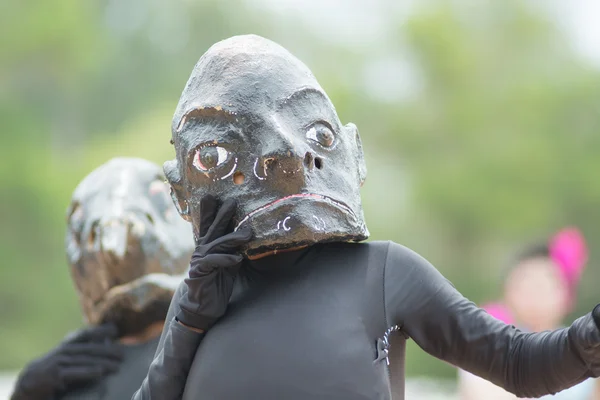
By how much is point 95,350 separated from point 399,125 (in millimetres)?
10183

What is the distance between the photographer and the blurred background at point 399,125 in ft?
37.9

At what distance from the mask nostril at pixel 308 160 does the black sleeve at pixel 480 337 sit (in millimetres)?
274

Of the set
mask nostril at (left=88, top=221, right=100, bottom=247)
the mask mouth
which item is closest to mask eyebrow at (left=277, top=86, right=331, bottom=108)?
the mask mouth

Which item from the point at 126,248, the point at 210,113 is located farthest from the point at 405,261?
the point at 126,248

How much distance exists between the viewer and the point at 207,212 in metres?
2.06

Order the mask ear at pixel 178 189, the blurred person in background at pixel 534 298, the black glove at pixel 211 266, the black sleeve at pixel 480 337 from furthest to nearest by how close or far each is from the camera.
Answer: the blurred person in background at pixel 534 298 → the mask ear at pixel 178 189 → the black glove at pixel 211 266 → the black sleeve at pixel 480 337

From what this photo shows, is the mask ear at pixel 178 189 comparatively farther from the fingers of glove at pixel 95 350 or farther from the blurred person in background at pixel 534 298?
the blurred person in background at pixel 534 298

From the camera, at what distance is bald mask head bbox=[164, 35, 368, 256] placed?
2016 millimetres

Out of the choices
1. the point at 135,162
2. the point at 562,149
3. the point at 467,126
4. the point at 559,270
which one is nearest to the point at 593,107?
the point at 562,149

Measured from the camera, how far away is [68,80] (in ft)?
43.1

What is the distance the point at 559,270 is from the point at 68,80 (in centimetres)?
1021

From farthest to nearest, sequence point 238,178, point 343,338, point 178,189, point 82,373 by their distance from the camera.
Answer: point 82,373, point 178,189, point 238,178, point 343,338

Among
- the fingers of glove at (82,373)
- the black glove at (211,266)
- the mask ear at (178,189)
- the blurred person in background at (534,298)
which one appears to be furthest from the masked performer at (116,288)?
the blurred person in background at (534,298)

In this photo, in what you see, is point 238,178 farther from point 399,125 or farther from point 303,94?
point 399,125
